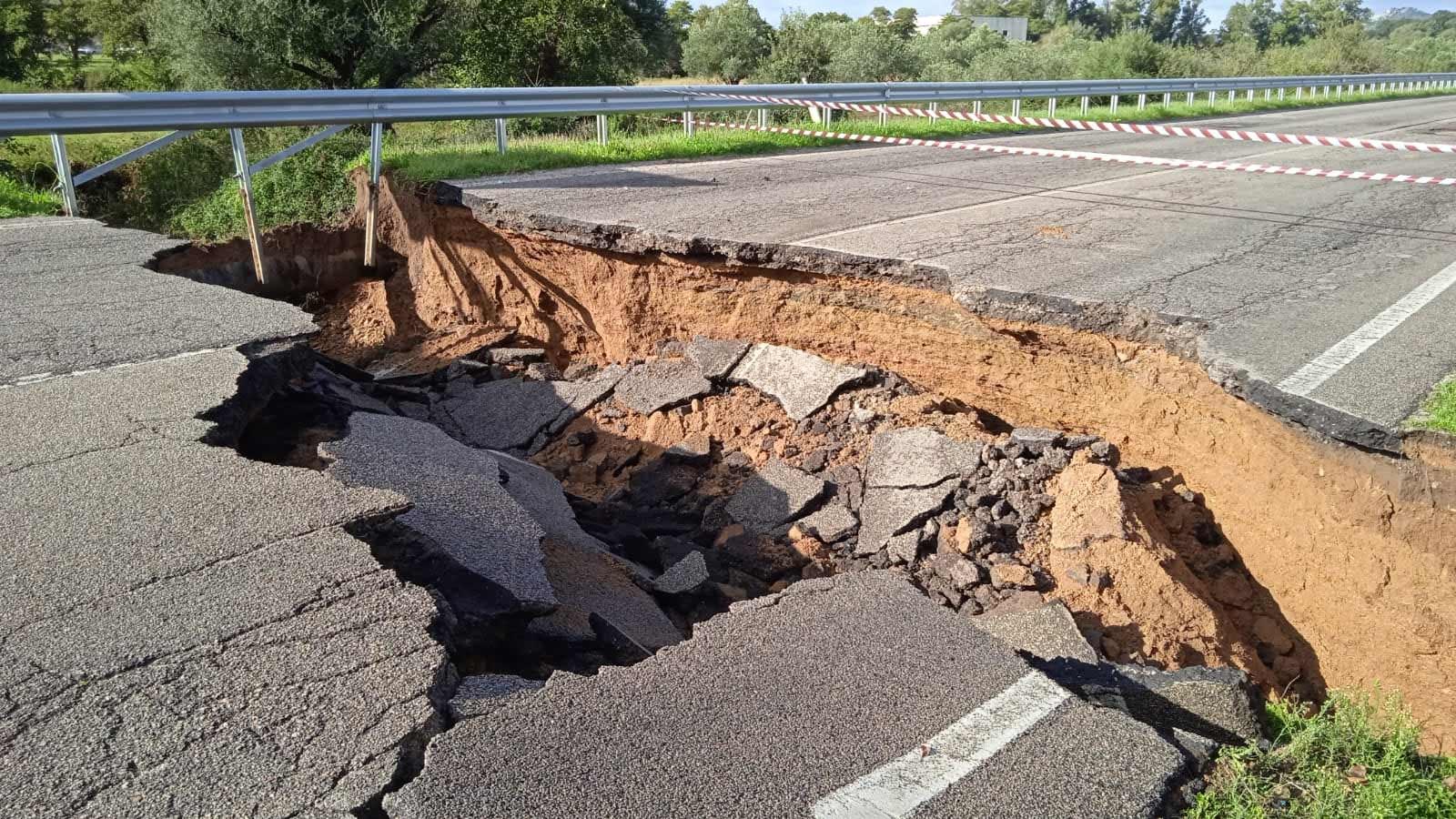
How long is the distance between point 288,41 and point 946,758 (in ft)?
65.3

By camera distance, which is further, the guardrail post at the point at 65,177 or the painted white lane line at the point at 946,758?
the guardrail post at the point at 65,177

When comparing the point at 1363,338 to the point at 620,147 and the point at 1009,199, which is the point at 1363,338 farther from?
the point at 620,147

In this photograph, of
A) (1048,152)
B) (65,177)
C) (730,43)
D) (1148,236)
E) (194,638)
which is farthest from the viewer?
(730,43)

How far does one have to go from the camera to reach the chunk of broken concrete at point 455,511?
388 centimetres

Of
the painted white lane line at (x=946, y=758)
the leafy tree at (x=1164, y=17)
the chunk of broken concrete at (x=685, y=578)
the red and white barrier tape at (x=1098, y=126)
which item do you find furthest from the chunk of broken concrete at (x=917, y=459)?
the leafy tree at (x=1164, y=17)

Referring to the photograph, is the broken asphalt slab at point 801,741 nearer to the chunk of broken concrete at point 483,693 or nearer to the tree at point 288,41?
the chunk of broken concrete at point 483,693

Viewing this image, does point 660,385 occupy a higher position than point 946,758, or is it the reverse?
point 946,758

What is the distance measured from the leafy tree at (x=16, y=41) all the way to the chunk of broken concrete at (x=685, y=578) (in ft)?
84.3

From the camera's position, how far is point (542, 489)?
5871 mm

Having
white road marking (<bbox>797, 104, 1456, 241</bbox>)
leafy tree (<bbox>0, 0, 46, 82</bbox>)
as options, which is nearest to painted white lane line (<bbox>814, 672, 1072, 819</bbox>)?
→ white road marking (<bbox>797, 104, 1456, 241</bbox>)

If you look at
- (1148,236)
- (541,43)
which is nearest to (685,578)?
(1148,236)

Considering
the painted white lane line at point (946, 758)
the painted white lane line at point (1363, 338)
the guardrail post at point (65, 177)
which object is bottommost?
the painted white lane line at point (946, 758)

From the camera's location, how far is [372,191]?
9445mm

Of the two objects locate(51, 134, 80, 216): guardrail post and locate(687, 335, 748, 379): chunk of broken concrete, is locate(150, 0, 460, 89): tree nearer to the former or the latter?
locate(51, 134, 80, 216): guardrail post
